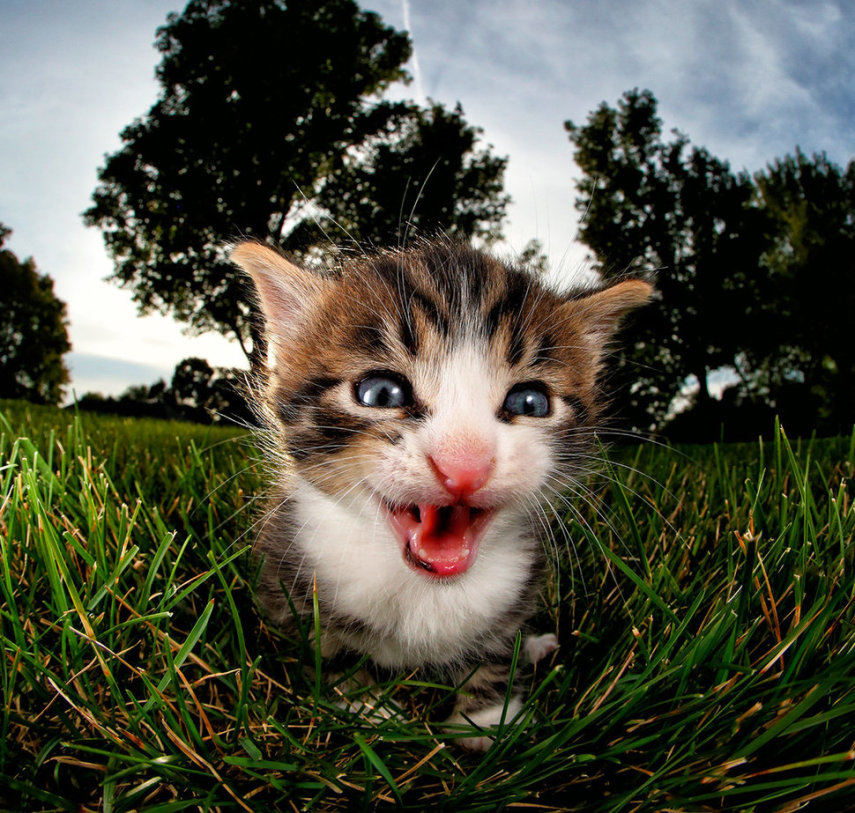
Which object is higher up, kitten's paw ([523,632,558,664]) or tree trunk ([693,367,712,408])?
tree trunk ([693,367,712,408])

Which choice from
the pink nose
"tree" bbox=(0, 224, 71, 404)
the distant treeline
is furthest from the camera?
"tree" bbox=(0, 224, 71, 404)

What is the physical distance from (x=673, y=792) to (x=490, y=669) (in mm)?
687

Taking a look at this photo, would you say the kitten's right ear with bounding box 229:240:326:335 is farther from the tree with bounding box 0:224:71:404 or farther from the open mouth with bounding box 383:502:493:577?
the tree with bounding box 0:224:71:404

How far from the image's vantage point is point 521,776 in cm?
104

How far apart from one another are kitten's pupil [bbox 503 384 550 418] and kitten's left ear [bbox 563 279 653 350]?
0.32 metres

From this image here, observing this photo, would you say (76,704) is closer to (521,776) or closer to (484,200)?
(521,776)

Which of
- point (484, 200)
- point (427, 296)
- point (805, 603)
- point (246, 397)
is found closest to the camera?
point (805, 603)

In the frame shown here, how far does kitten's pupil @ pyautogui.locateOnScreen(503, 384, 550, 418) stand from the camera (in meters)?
1.51

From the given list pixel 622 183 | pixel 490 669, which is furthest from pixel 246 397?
pixel 622 183

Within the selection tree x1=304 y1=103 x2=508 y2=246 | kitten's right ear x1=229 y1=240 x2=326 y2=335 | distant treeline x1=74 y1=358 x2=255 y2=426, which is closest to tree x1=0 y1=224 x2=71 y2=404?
distant treeline x1=74 y1=358 x2=255 y2=426

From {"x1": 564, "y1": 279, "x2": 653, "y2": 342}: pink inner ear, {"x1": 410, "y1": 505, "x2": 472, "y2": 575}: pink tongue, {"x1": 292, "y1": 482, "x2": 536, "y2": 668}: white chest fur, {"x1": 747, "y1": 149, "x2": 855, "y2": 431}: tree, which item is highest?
{"x1": 747, "y1": 149, "x2": 855, "y2": 431}: tree

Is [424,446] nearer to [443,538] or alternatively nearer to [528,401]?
[443,538]

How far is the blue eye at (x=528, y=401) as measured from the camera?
151cm

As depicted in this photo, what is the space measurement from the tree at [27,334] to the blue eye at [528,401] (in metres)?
29.2
